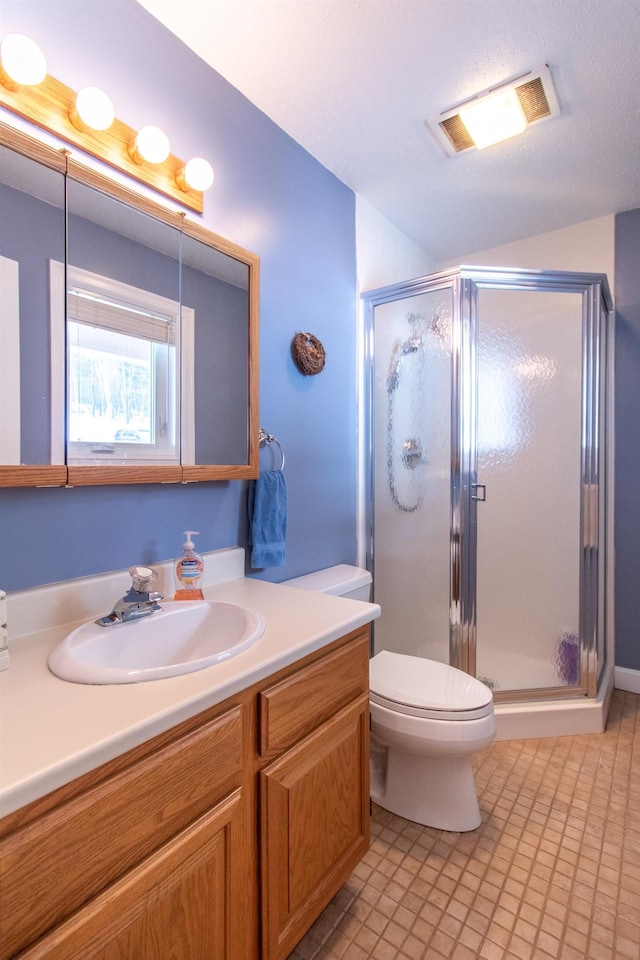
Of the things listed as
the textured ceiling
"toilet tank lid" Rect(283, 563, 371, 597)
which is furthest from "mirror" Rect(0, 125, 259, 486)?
the textured ceiling

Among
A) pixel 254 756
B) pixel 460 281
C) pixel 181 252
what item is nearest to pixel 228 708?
pixel 254 756

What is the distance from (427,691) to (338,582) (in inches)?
19.3

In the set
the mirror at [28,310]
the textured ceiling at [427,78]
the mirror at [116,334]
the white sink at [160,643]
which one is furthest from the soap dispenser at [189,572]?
the textured ceiling at [427,78]

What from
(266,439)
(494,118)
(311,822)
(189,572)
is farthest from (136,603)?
(494,118)

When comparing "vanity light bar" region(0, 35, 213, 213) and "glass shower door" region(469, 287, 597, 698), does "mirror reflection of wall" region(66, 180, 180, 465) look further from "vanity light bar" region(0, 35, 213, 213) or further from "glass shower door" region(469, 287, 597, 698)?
"glass shower door" region(469, 287, 597, 698)

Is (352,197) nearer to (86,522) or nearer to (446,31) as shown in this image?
(446,31)

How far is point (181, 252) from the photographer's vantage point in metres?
1.34

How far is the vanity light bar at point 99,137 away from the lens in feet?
3.36

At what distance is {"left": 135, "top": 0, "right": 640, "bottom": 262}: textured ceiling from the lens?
52.5 inches

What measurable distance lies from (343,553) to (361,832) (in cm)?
108

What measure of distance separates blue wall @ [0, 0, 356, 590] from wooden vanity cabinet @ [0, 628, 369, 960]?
559mm

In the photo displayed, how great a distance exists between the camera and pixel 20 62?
967 millimetres

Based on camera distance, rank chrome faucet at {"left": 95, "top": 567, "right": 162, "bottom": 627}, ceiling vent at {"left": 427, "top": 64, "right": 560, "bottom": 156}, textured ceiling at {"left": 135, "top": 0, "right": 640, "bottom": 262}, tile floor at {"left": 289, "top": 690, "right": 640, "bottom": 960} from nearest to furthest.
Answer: chrome faucet at {"left": 95, "top": 567, "right": 162, "bottom": 627}
tile floor at {"left": 289, "top": 690, "right": 640, "bottom": 960}
textured ceiling at {"left": 135, "top": 0, "right": 640, "bottom": 262}
ceiling vent at {"left": 427, "top": 64, "right": 560, "bottom": 156}

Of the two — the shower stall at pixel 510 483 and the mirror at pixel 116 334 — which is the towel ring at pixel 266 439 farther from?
the shower stall at pixel 510 483
